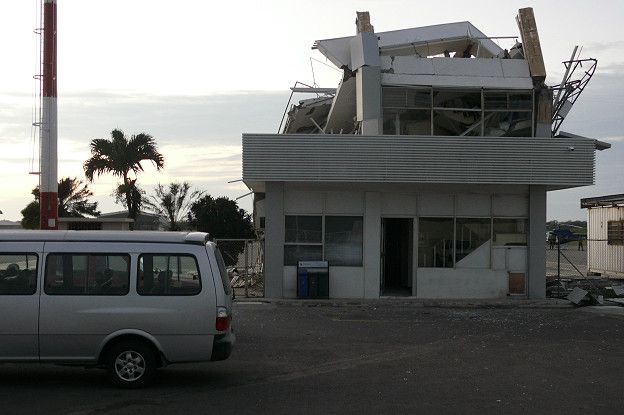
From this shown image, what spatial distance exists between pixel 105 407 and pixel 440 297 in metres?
15.5

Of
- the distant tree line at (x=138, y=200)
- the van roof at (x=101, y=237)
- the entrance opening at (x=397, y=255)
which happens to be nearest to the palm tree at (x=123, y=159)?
the distant tree line at (x=138, y=200)

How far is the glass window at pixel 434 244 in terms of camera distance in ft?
78.3

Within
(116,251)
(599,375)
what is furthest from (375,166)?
(116,251)

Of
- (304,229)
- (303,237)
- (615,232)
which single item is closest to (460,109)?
(304,229)

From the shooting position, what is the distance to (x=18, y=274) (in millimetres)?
10547

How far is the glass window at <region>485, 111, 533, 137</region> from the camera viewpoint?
24812mm

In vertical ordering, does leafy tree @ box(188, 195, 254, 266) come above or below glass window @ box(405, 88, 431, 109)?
below

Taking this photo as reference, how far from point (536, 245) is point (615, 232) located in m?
13.1

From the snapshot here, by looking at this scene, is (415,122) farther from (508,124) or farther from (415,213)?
(415,213)

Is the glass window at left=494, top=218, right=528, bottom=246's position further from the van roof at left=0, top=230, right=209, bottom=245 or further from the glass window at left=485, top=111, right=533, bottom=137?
the van roof at left=0, top=230, right=209, bottom=245

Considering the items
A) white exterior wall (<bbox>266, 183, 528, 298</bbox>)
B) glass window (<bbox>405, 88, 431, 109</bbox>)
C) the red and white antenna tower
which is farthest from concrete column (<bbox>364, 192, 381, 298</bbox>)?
the red and white antenna tower

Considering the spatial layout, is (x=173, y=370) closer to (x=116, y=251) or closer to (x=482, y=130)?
(x=116, y=251)

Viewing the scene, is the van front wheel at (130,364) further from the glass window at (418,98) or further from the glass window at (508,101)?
the glass window at (508,101)

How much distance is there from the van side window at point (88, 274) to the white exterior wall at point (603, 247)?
27.1 m
